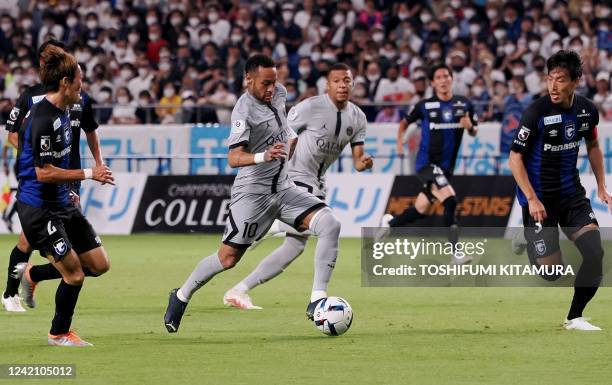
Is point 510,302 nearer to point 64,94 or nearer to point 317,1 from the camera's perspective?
point 64,94

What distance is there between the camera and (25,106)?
486 inches

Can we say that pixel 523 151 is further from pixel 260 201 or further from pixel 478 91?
pixel 478 91

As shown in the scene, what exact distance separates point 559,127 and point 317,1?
1968 cm

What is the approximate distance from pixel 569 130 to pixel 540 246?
3.26ft

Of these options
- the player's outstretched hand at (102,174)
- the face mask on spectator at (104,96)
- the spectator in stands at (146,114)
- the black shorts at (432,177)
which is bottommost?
the spectator in stands at (146,114)

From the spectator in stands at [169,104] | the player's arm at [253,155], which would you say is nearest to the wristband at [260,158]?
the player's arm at [253,155]

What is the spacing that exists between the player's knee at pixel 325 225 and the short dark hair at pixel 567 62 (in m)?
2.16

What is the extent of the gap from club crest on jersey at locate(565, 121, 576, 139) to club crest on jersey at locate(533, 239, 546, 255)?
89cm

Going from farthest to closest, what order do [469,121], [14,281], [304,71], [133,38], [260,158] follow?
[133,38]
[304,71]
[469,121]
[14,281]
[260,158]

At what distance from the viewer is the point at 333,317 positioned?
1064 cm

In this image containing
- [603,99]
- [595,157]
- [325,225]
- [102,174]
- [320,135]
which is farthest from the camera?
[603,99]

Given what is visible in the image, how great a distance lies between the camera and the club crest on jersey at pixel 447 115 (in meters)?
18.2

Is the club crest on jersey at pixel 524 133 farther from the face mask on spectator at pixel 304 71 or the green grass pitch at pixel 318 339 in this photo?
the face mask on spectator at pixel 304 71

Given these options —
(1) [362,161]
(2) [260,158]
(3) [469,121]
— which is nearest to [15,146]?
(2) [260,158]
